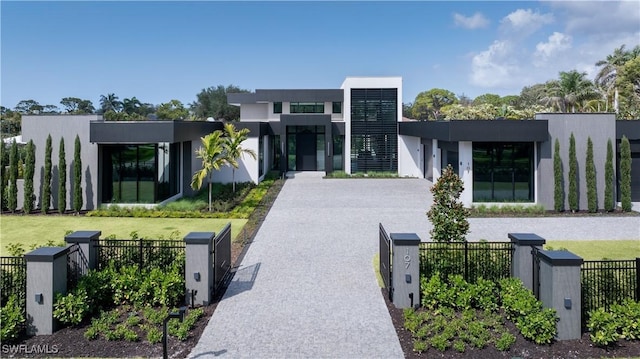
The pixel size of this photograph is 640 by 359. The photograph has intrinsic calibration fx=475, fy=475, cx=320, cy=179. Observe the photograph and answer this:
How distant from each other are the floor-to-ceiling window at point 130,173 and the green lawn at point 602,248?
615 inches

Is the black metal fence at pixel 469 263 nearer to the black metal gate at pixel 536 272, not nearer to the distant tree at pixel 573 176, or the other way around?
the black metal gate at pixel 536 272

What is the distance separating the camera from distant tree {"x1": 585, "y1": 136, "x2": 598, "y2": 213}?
19.8m

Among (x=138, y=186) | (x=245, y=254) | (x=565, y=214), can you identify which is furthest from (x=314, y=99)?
(x=245, y=254)

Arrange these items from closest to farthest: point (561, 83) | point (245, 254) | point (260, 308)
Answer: point (260, 308)
point (245, 254)
point (561, 83)

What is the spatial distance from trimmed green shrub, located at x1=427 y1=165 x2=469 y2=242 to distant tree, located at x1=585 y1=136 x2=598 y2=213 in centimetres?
1117

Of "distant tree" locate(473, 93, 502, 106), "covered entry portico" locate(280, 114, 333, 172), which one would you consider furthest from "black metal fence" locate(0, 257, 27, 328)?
"distant tree" locate(473, 93, 502, 106)

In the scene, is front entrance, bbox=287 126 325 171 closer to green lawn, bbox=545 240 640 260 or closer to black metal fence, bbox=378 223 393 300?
green lawn, bbox=545 240 640 260

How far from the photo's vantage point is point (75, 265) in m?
9.74

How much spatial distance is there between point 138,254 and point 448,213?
23.9ft

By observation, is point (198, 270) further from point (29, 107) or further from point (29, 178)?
point (29, 107)

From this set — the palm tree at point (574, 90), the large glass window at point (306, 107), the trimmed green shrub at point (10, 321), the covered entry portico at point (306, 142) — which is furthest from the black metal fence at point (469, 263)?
Answer: the palm tree at point (574, 90)

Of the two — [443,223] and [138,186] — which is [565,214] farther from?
[138,186]

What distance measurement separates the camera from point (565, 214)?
Answer: 19.5 metres

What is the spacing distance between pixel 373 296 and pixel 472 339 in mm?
2628
